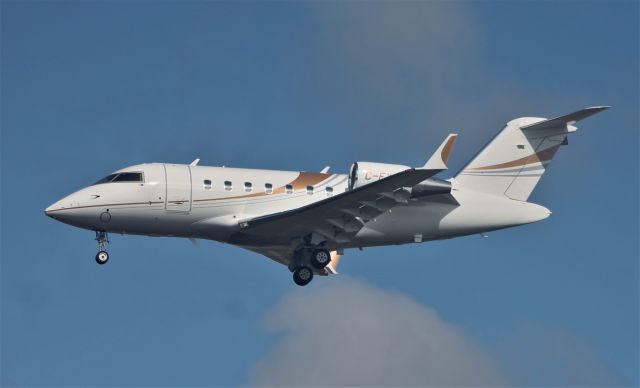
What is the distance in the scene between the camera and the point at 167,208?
1443 inches

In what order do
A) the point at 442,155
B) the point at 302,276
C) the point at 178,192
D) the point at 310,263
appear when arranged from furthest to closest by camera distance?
the point at 302,276
the point at 310,263
the point at 178,192
the point at 442,155

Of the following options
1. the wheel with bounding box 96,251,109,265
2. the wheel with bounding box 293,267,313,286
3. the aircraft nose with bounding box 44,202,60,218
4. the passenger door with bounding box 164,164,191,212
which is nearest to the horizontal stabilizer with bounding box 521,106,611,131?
the wheel with bounding box 293,267,313,286

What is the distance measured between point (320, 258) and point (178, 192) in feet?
16.7

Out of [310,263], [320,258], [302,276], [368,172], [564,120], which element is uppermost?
[564,120]

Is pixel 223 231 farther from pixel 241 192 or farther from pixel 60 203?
pixel 60 203

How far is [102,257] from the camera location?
122ft

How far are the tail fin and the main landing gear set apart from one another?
217 inches

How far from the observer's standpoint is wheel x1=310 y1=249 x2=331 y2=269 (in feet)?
124

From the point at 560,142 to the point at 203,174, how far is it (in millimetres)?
12388

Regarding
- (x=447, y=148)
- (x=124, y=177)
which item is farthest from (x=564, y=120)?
(x=124, y=177)

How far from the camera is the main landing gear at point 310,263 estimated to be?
3781 cm

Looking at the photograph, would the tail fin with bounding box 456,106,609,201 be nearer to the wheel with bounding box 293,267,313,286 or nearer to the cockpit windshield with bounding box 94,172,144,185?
the wheel with bounding box 293,267,313,286

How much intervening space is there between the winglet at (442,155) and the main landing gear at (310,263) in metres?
5.14

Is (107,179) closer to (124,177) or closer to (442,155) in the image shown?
(124,177)
